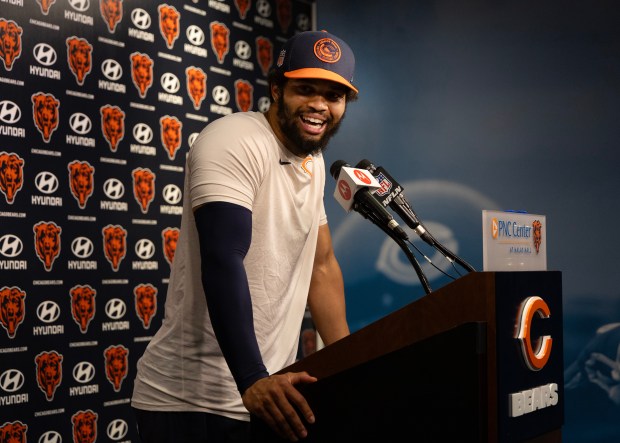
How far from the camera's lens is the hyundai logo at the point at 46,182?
3.23 m

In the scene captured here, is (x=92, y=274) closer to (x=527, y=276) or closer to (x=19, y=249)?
(x=19, y=249)

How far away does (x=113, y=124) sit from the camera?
3.56 metres

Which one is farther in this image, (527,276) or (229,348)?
(229,348)

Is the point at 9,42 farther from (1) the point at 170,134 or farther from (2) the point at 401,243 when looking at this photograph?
(2) the point at 401,243

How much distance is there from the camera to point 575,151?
371 centimetres

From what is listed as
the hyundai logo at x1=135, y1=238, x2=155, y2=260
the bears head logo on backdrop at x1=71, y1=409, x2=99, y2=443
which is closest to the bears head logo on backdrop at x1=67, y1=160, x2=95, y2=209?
the hyundai logo at x1=135, y1=238, x2=155, y2=260

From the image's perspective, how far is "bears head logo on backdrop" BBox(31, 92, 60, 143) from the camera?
10.6ft

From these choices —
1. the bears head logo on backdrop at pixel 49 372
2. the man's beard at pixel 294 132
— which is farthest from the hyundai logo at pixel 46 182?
the man's beard at pixel 294 132

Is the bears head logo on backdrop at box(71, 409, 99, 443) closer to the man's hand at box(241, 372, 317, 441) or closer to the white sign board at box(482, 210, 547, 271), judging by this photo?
the man's hand at box(241, 372, 317, 441)

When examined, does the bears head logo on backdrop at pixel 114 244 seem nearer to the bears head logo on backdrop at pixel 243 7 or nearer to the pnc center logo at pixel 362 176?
the bears head logo on backdrop at pixel 243 7

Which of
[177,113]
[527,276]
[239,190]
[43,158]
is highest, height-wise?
[177,113]

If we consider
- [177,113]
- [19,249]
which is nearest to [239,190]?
[19,249]

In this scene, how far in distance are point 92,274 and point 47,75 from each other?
90 cm

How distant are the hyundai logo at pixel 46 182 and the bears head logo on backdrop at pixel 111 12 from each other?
80cm
